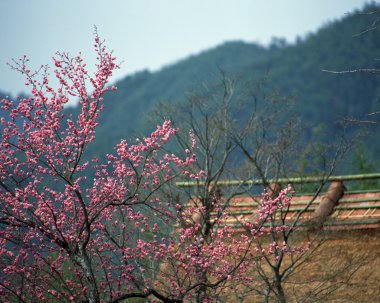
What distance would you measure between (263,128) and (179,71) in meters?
124

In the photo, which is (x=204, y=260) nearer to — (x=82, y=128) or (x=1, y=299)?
(x=82, y=128)

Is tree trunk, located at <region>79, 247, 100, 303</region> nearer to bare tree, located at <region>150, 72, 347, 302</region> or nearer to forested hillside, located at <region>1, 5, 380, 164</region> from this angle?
bare tree, located at <region>150, 72, 347, 302</region>

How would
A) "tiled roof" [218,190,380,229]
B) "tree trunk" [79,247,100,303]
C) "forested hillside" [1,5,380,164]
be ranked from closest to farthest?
1. "tree trunk" [79,247,100,303]
2. "tiled roof" [218,190,380,229]
3. "forested hillside" [1,5,380,164]

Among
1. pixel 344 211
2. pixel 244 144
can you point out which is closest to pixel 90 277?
pixel 244 144

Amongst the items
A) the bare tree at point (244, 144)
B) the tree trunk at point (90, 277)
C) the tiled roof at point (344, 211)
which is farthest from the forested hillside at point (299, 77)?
the tree trunk at point (90, 277)

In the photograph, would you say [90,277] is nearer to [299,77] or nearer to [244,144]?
[244,144]

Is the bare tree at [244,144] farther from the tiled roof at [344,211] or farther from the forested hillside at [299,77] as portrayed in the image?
the forested hillside at [299,77]

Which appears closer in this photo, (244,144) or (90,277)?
(90,277)

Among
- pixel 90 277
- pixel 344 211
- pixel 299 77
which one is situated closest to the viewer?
pixel 90 277

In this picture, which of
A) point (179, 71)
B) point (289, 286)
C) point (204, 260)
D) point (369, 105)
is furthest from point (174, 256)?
point (179, 71)

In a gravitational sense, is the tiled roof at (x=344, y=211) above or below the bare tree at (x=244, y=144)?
below

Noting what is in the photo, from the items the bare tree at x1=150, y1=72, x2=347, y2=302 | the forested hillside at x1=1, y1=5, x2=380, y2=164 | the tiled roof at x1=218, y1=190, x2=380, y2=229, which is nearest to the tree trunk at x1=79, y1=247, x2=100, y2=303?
the tiled roof at x1=218, y1=190, x2=380, y2=229

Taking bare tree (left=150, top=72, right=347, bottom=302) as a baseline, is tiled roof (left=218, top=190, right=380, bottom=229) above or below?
below

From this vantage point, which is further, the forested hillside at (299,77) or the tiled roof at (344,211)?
the forested hillside at (299,77)
